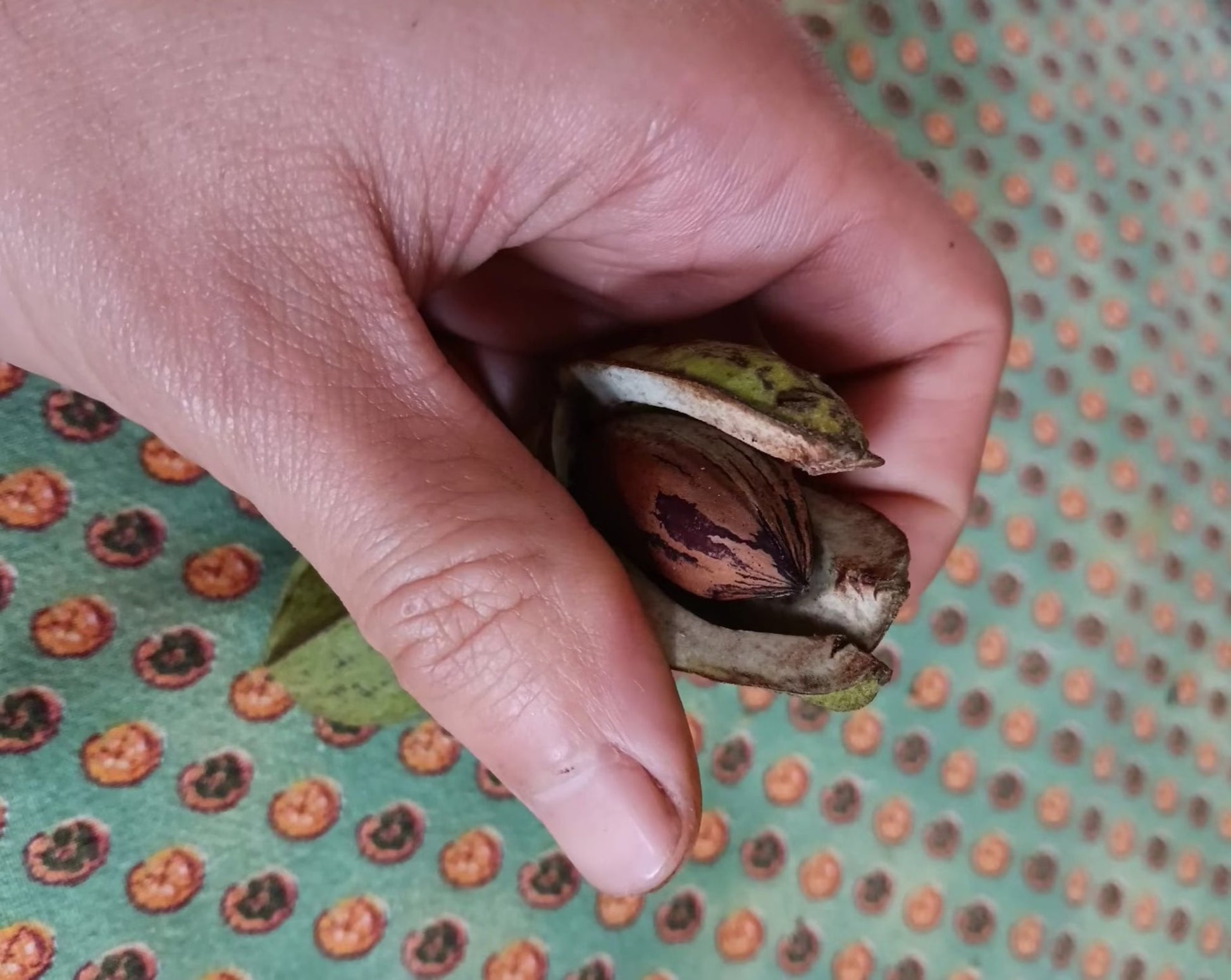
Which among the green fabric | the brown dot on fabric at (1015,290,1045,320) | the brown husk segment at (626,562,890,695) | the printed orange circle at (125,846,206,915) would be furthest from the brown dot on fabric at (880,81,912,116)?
the printed orange circle at (125,846,206,915)

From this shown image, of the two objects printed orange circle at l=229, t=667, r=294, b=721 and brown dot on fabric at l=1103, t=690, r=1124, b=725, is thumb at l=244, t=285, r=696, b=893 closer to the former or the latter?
printed orange circle at l=229, t=667, r=294, b=721

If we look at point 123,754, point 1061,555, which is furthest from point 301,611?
point 1061,555

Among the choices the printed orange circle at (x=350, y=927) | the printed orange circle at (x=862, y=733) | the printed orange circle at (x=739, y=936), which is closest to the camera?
the printed orange circle at (x=350, y=927)

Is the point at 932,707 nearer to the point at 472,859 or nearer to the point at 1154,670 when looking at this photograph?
the point at 1154,670

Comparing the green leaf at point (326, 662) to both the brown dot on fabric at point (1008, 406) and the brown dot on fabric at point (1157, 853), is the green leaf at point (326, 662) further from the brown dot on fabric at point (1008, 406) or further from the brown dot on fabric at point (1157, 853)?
the brown dot on fabric at point (1157, 853)

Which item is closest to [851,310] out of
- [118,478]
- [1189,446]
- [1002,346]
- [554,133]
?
[1002,346]

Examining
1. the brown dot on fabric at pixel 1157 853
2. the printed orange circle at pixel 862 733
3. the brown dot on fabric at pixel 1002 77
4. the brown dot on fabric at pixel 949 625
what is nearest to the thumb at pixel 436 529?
the printed orange circle at pixel 862 733

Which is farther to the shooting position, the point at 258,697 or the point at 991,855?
the point at 991,855
